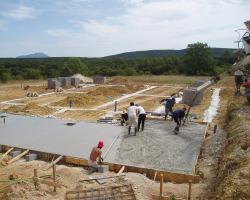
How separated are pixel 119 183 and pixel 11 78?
37.1 metres

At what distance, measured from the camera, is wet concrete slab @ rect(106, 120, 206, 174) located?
28.8 ft

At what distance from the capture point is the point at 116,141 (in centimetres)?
1048

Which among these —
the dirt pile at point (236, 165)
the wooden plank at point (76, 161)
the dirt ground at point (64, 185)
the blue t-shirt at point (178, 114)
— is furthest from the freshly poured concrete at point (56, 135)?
the dirt pile at point (236, 165)

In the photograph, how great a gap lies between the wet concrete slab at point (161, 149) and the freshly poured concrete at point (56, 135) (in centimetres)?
68

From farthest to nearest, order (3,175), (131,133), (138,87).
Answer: (138,87), (131,133), (3,175)

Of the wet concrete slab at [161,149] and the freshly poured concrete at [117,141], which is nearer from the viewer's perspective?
the wet concrete slab at [161,149]

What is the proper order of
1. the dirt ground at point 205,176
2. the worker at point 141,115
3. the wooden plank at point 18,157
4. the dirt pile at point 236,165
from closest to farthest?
1. the dirt pile at point 236,165
2. the dirt ground at point 205,176
3. the wooden plank at point 18,157
4. the worker at point 141,115

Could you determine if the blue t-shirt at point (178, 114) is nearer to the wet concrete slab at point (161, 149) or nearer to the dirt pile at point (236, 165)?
the wet concrete slab at point (161, 149)

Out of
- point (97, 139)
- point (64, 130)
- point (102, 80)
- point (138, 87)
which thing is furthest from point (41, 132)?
point (102, 80)

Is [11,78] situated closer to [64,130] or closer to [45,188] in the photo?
[64,130]

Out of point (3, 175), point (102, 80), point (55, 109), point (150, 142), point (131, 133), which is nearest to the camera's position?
point (3, 175)

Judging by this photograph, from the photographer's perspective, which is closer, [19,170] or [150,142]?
[19,170]

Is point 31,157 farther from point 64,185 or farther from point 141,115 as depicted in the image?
point 141,115

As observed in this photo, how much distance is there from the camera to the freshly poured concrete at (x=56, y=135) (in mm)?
10055
